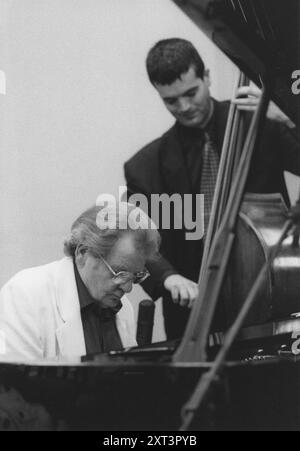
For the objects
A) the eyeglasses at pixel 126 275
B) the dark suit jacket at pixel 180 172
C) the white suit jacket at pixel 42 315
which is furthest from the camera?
the dark suit jacket at pixel 180 172

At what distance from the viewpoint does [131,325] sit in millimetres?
2273

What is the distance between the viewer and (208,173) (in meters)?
2.51

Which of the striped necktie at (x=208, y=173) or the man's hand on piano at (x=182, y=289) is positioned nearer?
the man's hand on piano at (x=182, y=289)

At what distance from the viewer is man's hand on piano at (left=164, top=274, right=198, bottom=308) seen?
7.58 ft

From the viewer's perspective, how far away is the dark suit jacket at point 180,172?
2428mm

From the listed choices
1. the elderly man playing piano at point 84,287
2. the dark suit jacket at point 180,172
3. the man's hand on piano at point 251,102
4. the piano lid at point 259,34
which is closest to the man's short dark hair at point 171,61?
the dark suit jacket at point 180,172

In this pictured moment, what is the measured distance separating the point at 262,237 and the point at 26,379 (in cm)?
90

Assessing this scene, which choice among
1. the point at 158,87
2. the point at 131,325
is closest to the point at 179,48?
the point at 158,87

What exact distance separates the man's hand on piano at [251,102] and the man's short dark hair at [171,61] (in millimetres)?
263

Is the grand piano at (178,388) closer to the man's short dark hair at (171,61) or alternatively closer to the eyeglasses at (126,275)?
the eyeglasses at (126,275)
